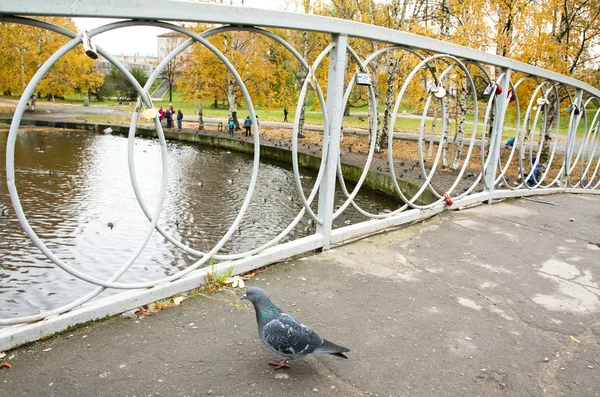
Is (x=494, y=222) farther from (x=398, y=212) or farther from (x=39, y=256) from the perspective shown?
(x=39, y=256)

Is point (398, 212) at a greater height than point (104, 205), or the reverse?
point (398, 212)

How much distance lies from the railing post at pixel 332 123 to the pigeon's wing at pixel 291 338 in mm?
1718

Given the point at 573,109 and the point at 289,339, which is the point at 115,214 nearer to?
the point at 289,339

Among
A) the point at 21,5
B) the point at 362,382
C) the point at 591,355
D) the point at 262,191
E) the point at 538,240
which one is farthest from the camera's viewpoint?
the point at 262,191

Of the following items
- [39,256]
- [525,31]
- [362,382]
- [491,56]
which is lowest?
[39,256]

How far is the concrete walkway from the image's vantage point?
222 cm

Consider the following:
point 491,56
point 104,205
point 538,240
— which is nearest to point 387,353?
point 538,240

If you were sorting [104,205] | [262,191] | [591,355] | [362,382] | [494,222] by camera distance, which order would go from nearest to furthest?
[362,382] → [591,355] → [494,222] → [104,205] → [262,191]

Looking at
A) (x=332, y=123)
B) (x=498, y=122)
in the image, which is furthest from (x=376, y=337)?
(x=498, y=122)

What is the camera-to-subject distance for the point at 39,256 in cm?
671

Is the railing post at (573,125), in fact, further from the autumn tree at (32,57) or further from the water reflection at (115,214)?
the autumn tree at (32,57)

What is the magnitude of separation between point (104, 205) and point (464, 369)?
884 cm

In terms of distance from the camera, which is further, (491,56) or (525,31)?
(525,31)

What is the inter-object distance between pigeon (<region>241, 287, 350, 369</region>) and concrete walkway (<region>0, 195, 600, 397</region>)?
0.14 metres
